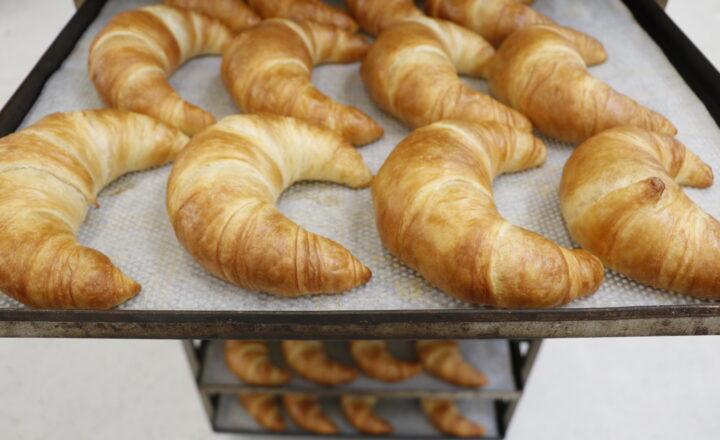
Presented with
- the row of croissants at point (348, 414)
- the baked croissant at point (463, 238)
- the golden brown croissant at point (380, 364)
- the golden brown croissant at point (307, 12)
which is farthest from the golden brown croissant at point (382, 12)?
the row of croissants at point (348, 414)

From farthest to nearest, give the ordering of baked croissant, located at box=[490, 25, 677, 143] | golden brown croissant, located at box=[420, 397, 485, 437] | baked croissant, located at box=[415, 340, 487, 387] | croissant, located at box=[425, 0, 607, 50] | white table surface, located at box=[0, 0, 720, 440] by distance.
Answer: white table surface, located at box=[0, 0, 720, 440], golden brown croissant, located at box=[420, 397, 485, 437], baked croissant, located at box=[415, 340, 487, 387], croissant, located at box=[425, 0, 607, 50], baked croissant, located at box=[490, 25, 677, 143]

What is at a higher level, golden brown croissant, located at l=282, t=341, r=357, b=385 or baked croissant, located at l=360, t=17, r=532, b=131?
baked croissant, located at l=360, t=17, r=532, b=131

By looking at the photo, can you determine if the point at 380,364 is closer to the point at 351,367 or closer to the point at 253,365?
the point at 351,367

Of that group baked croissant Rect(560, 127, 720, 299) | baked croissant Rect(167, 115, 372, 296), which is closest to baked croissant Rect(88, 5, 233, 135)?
baked croissant Rect(167, 115, 372, 296)

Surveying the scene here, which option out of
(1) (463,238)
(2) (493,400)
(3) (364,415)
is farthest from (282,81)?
(2) (493,400)

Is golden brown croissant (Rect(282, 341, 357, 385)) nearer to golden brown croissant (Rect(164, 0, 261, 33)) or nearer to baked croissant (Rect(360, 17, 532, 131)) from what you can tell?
baked croissant (Rect(360, 17, 532, 131))

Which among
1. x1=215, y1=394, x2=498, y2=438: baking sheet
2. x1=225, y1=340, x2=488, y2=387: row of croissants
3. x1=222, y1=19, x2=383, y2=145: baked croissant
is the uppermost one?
x1=222, y1=19, x2=383, y2=145: baked croissant

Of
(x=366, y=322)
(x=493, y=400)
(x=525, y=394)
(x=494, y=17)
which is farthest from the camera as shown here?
(x=525, y=394)
